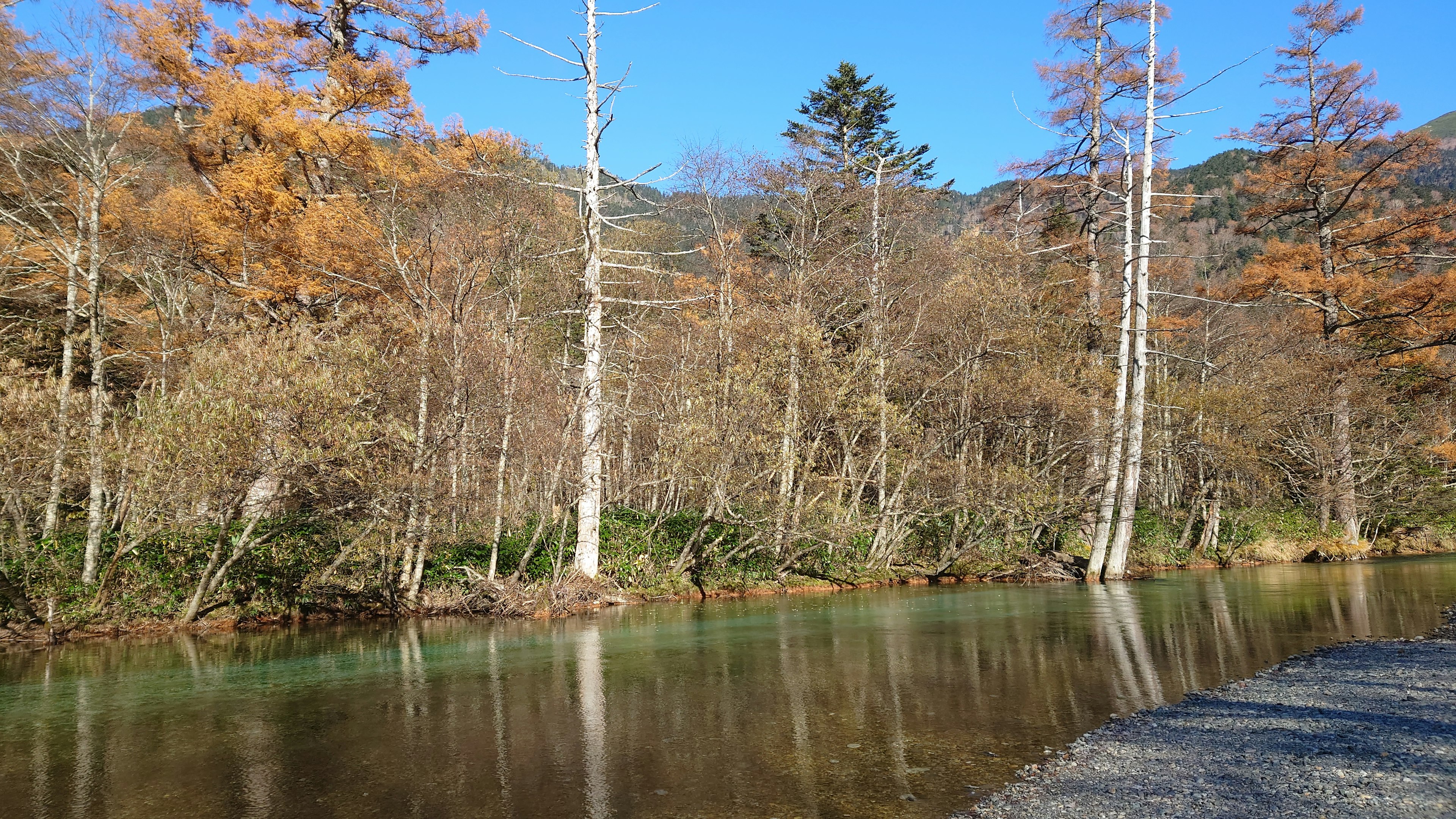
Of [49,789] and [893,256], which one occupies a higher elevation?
[893,256]

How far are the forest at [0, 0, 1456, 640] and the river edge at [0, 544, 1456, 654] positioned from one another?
101mm

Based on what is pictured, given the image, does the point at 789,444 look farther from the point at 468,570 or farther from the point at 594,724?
the point at 594,724

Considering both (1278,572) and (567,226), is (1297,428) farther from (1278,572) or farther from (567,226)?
(567,226)

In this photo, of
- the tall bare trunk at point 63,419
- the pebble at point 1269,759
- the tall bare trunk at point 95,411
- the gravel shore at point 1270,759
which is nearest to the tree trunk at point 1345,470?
the gravel shore at point 1270,759

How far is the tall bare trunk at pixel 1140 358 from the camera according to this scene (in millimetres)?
19344

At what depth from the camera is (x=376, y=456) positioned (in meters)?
14.0

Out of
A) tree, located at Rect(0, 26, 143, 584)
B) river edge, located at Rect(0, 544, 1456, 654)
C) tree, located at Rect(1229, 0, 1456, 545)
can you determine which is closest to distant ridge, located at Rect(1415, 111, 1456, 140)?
tree, located at Rect(1229, 0, 1456, 545)

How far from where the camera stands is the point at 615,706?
7820mm

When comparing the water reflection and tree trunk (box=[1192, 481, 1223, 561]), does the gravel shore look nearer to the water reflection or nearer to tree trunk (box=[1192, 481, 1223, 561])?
the water reflection

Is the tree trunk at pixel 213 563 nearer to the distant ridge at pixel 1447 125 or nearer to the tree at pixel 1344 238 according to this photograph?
the tree at pixel 1344 238

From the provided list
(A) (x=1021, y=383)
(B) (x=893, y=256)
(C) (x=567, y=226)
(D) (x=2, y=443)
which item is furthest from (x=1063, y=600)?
(C) (x=567, y=226)

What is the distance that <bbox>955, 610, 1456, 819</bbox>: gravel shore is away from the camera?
4.59 metres

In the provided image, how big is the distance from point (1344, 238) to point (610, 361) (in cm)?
2520

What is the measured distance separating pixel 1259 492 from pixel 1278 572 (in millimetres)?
4769
